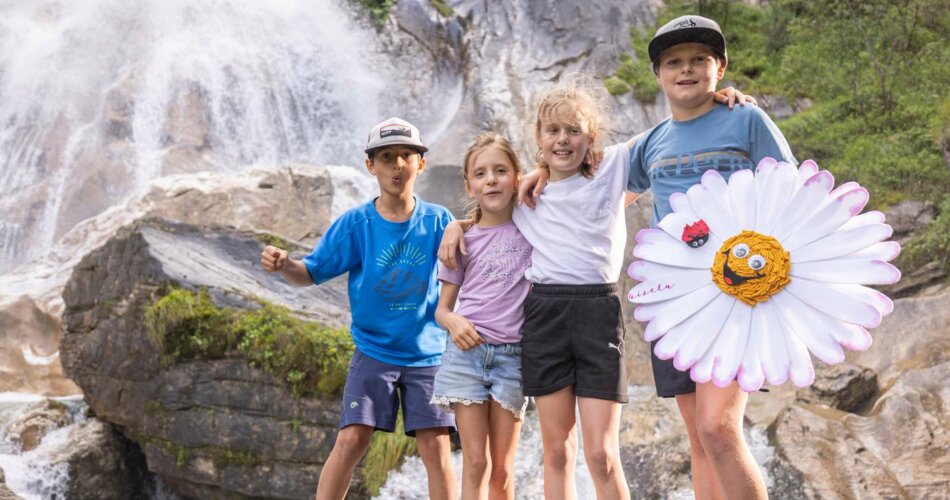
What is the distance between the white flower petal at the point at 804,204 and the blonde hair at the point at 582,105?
0.75m

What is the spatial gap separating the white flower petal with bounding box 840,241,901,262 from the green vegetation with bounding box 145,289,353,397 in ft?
13.3

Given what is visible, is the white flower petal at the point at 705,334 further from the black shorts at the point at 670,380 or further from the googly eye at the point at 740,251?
the black shorts at the point at 670,380

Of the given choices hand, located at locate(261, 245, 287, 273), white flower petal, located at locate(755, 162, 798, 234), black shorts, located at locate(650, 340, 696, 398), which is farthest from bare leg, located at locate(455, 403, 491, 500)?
white flower petal, located at locate(755, 162, 798, 234)

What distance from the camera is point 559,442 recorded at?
2996 mm

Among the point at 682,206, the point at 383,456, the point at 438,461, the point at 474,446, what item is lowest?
the point at 383,456

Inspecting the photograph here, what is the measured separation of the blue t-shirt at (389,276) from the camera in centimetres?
361

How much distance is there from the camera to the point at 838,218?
2576mm

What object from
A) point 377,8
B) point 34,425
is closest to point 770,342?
point 34,425

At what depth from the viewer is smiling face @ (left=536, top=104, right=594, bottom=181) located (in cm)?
311

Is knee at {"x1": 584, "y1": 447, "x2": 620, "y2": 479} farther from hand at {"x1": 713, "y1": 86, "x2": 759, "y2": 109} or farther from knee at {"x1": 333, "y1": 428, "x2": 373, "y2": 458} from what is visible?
hand at {"x1": 713, "y1": 86, "x2": 759, "y2": 109}

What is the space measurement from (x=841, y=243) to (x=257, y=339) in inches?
175

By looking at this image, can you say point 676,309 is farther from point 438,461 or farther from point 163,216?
point 163,216

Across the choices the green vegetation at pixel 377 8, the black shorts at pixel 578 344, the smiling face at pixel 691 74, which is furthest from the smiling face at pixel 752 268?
the green vegetation at pixel 377 8

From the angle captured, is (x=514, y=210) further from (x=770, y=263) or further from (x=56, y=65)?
(x=56, y=65)
